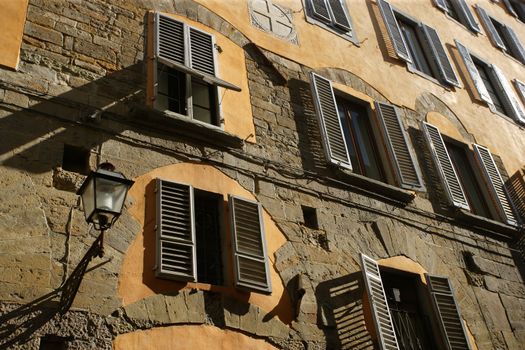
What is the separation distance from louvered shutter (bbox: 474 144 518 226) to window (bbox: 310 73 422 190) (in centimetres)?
195

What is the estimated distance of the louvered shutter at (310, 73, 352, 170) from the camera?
770cm

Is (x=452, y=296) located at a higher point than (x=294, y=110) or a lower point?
lower

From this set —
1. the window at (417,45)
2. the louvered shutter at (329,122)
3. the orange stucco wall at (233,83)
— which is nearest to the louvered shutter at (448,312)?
the louvered shutter at (329,122)

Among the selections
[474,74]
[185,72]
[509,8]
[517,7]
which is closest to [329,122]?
[185,72]

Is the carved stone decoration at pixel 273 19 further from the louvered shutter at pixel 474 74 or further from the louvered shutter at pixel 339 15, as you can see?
the louvered shutter at pixel 474 74

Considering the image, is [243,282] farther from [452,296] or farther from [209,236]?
[452,296]

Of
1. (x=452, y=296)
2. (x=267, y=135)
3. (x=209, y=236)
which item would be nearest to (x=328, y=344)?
(x=209, y=236)

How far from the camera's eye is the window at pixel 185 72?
6680mm

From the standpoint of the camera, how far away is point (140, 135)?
20.2 feet

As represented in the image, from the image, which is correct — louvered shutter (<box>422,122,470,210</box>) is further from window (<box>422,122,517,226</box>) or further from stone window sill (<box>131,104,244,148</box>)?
stone window sill (<box>131,104,244,148</box>)

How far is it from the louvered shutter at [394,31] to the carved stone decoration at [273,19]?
2.32 meters

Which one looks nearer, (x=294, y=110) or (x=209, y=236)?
(x=209, y=236)

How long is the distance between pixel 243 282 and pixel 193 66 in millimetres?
2740

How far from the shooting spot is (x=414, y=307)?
7.34m
